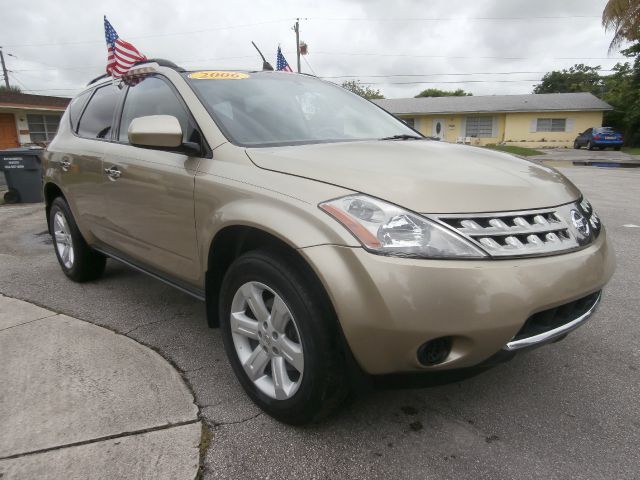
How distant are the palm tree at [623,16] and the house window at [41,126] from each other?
25372mm

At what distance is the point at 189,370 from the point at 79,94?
294 cm

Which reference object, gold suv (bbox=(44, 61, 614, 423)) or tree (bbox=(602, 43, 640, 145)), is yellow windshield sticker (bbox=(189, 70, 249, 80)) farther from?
tree (bbox=(602, 43, 640, 145))

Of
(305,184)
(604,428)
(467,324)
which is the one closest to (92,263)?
(305,184)

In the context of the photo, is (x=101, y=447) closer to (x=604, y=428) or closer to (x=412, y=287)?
(x=412, y=287)

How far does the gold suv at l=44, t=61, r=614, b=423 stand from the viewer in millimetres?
1757

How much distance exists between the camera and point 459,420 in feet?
7.36

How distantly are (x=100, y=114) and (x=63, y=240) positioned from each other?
130 centimetres

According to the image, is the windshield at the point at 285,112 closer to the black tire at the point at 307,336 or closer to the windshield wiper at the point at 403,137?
the windshield wiper at the point at 403,137

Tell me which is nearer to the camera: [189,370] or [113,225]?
[189,370]

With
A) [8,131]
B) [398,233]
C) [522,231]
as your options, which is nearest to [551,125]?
[8,131]

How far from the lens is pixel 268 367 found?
231 centimetres

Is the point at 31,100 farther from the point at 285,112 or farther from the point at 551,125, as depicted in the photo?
the point at 551,125

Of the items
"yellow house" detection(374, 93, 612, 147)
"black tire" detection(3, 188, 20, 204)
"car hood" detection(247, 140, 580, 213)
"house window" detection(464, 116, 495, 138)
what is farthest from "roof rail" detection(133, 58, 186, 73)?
"house window" detection(464, 116, 495, 138)

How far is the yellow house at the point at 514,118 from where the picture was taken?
1390 inches
